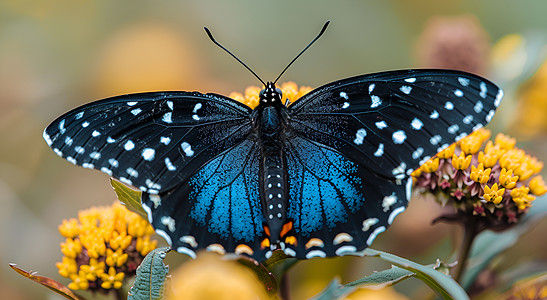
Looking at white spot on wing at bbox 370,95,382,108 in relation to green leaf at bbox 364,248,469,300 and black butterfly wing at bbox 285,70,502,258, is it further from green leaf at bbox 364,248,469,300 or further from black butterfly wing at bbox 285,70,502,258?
→ green leaf at bbox 364,248,469,300

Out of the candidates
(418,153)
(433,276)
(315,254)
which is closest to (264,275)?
(315,254)

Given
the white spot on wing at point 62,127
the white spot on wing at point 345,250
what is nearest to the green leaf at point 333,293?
the white spot on wing at point 345,250

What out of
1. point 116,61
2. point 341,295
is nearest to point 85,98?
point 116,61

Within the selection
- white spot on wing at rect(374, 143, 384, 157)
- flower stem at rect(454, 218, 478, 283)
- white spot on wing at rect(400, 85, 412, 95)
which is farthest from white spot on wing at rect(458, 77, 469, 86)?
flower stem at rect(454, 218, 478, 283)

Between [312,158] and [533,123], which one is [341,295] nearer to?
[312,158]

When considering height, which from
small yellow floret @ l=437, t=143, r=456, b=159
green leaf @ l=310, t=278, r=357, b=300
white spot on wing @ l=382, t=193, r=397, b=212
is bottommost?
green leaf @ l=310, t=278, r=357, b=300

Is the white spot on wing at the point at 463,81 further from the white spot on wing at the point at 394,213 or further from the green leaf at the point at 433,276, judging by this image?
the green leaf at the point at 433,276

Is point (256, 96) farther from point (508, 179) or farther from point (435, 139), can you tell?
point (508, 179)
